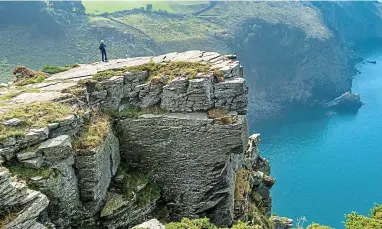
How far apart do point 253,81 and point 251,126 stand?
4024 cm

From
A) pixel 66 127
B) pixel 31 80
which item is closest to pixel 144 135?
pixel 66 127

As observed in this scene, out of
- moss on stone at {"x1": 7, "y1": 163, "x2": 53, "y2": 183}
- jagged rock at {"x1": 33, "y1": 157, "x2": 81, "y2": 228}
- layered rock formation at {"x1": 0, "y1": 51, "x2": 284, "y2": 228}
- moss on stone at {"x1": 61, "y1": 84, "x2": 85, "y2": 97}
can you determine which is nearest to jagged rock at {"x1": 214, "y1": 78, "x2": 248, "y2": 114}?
layered rock formation at {"x1": 0, "y1": 51, "x2": 284, "y2": 228}

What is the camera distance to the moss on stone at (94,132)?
25141mm

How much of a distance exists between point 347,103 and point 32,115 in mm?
157359

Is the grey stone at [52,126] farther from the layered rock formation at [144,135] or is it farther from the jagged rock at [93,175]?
the jagged rock at [93,175]

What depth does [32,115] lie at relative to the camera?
80.9 feet

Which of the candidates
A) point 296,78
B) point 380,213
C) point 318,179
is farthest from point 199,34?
point 380,213

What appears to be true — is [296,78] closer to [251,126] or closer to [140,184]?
[251,126]

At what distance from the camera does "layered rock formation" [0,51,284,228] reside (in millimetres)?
24828

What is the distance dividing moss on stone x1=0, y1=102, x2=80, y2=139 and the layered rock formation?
0.18 ft

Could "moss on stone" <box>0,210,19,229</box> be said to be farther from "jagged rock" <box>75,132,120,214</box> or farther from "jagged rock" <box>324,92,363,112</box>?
"jagged rock" <box>324,92,363,112</box>

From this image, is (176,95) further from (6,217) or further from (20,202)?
(6,217)

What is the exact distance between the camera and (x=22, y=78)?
35.0 metres

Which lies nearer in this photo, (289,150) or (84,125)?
(84,125)
